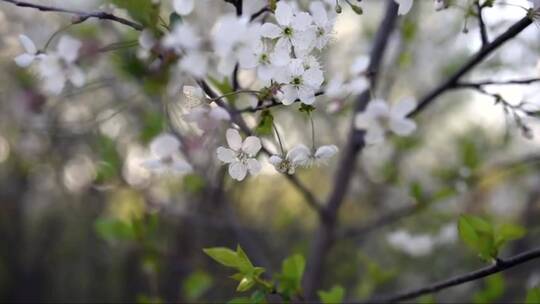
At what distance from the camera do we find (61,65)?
0.90 m

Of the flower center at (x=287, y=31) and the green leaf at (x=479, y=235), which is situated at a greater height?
the flower center at (x=287, y=31)

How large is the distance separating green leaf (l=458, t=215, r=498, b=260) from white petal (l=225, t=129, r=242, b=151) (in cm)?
37

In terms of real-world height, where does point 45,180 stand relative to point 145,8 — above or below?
below

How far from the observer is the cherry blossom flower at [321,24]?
77 centimetres

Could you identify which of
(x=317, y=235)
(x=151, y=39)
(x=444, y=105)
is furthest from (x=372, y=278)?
(x=444, y=105)

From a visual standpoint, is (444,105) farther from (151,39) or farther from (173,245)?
(151,39)

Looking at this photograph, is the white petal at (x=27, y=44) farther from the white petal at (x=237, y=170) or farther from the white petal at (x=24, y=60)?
the white petal at (x=237, y=170)

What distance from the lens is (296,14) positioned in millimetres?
729

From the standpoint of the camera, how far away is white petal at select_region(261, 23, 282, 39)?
2.40ft

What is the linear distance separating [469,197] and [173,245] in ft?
6.26

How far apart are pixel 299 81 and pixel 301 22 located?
3.0 inches

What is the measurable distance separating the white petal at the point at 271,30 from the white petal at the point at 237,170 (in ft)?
0.64

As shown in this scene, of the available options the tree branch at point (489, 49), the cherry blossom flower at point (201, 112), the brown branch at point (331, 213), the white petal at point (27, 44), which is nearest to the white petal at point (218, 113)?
the cherry blossom flower at point (201, 112)

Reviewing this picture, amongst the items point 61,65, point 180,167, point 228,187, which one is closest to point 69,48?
point 61,65
